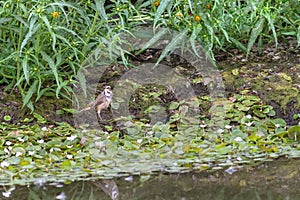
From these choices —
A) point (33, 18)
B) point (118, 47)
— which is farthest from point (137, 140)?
point (33, 18)

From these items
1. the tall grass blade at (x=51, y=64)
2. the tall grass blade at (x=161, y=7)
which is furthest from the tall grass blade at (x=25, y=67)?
the tall grass blade at (x=161, y=7)

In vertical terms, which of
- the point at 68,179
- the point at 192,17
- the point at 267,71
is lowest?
the point at 68,179

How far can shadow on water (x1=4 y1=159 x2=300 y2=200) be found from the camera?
4.45m

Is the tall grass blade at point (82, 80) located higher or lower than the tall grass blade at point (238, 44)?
lower

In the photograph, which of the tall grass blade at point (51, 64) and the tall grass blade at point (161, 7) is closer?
the tall grass blade at point (51, 64)

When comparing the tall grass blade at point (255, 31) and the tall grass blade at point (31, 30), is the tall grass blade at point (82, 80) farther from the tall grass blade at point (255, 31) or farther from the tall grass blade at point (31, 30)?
the tall grass blade at point (255, 31)

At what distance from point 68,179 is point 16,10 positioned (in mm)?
1483

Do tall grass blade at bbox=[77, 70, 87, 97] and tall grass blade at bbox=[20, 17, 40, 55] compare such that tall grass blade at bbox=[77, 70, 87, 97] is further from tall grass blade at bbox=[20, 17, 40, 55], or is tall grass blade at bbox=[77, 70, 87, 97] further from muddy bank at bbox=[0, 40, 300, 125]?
tall grass blade at bbox=[20, 17, 40, 55]

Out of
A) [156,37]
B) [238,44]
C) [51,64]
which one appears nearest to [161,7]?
[156,37]

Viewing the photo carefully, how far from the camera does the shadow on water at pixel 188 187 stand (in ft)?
14.6

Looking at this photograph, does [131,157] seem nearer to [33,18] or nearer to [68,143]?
[68,143]

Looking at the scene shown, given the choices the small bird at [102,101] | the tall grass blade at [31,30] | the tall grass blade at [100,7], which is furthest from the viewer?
the small bird at [102,101]

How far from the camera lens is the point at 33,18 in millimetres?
5262

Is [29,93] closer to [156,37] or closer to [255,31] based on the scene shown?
[156,37]
